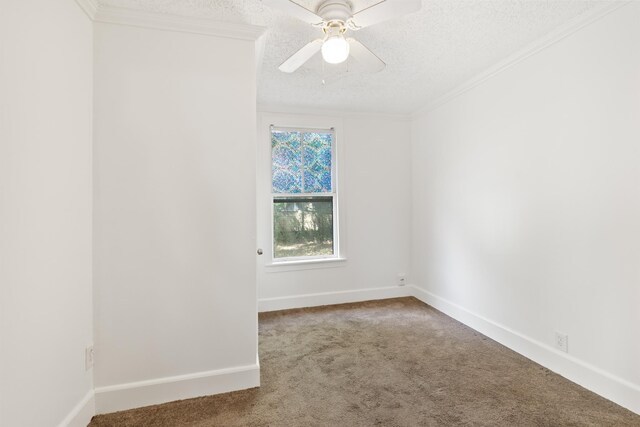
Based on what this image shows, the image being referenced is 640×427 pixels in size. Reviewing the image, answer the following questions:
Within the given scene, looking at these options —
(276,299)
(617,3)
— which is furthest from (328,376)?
(617,3)

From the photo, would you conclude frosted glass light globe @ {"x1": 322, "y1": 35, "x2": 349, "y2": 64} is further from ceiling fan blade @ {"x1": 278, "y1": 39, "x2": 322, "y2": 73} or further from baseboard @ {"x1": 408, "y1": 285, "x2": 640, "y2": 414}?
baseboard @ {"x1": 408, "y1": 285, "x2": 640, "y2": 414}

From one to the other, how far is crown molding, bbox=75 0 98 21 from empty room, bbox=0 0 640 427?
1 centimetres

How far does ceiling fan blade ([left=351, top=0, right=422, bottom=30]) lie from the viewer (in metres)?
1.39

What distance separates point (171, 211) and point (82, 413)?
1.21 metres

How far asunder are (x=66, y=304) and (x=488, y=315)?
10.5ft

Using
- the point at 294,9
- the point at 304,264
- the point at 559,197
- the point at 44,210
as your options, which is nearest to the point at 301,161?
the point at 304,264

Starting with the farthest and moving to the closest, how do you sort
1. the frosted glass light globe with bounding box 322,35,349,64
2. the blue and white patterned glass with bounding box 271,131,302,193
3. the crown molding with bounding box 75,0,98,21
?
the blue and white patterned glass with bounding box 271,131,302,193 < the crown molding with bounding box 75,0,98,21 < the frosted glass light globe with bounding box 322,35,349,64

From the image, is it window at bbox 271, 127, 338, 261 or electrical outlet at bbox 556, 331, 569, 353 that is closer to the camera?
electrical outlet at bbox 556, 331, 569, 353

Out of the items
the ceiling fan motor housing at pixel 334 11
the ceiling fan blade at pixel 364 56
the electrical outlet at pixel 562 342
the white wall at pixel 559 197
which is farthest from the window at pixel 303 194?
the electrical outlet at pixel 562 342

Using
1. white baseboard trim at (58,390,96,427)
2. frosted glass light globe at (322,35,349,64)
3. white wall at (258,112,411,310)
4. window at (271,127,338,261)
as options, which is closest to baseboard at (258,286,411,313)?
white wall at (258,112,411,310)

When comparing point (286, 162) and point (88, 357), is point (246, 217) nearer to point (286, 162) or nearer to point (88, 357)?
point (88, 357)

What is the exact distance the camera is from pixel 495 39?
7.52 feet

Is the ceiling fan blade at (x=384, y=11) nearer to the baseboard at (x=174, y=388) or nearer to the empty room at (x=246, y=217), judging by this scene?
the empty room at (x=246, y=217)

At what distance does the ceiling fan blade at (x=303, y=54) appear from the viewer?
1.81 meters
